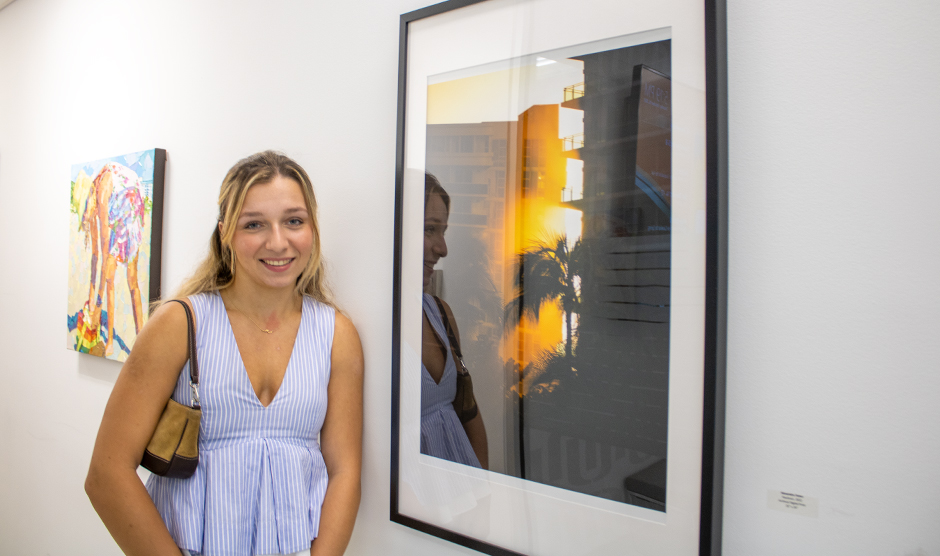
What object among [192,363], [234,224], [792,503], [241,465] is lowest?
[241,465]

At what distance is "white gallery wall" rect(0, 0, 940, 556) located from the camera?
26.7 inches

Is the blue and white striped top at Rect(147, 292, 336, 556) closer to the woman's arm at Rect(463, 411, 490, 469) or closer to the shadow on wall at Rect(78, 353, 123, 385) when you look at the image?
the woman's arm at Rect(463, 411, 490, 469)

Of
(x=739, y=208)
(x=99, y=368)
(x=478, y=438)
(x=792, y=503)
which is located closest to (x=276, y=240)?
(x=478, y=438)

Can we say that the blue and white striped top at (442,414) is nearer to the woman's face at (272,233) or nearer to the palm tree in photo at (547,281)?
the palm tree in photo at (547,281)

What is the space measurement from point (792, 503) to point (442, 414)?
2.02 feet

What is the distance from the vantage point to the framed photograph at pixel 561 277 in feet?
2.61

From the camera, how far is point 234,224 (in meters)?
1.15

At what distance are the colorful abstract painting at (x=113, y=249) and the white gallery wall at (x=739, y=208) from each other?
0.23ft

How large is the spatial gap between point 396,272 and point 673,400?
61 centimetres

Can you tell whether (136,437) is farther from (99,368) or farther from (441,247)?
(99,368)

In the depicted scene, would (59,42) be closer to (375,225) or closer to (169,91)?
(169,91)

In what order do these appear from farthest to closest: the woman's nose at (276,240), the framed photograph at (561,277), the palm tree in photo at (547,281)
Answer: the woman's nose at (276,240)
the palm tree in photo at (547,281)
the framed photograph at (561,277)

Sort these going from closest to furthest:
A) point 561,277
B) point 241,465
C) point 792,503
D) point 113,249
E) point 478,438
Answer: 1. point 792,503
2. point 561,277
3. point 478,438
4. point 241,465
5. point 113,249

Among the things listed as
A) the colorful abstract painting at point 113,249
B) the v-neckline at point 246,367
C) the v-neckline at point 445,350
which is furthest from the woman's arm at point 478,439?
the colorful abstract painting at point 113,249
